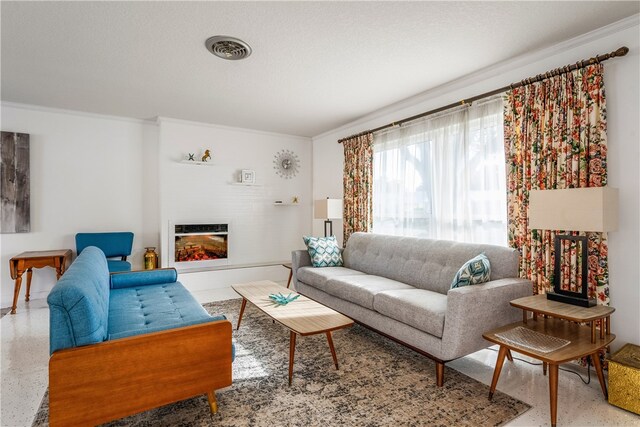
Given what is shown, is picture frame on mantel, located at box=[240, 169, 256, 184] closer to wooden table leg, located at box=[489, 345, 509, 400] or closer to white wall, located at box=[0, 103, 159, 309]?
white wall, located at box=[0, 103, 159, 309]

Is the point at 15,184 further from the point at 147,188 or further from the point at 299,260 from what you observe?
the point at 299,260

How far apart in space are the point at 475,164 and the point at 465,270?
134 centimetres

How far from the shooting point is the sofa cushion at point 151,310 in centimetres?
207

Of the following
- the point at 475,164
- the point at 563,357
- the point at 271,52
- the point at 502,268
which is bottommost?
the point at 563,357

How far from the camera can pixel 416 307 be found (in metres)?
2.53

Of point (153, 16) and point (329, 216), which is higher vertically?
point (153, 16)

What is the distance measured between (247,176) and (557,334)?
4.58m

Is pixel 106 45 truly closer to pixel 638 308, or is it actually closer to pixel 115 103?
pixel 115 103

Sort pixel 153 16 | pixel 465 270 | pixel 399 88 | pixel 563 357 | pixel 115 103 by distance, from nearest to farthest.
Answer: pixel 563 357 → pixel 153 16 → pixel 465 270 → pixel 399 88 → pixel 115 103

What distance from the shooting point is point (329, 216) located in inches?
189

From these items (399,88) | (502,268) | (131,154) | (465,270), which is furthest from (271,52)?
(131,154)

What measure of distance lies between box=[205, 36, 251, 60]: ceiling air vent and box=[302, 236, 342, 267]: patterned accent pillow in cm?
230

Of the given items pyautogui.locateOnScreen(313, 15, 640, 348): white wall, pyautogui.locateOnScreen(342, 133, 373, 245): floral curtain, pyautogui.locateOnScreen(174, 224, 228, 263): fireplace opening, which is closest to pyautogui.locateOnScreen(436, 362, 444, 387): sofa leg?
pyautogui.locateOnScreen(313, 15, 640, 348): white wall

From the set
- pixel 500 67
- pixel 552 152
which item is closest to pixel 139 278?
pixel 552 152
